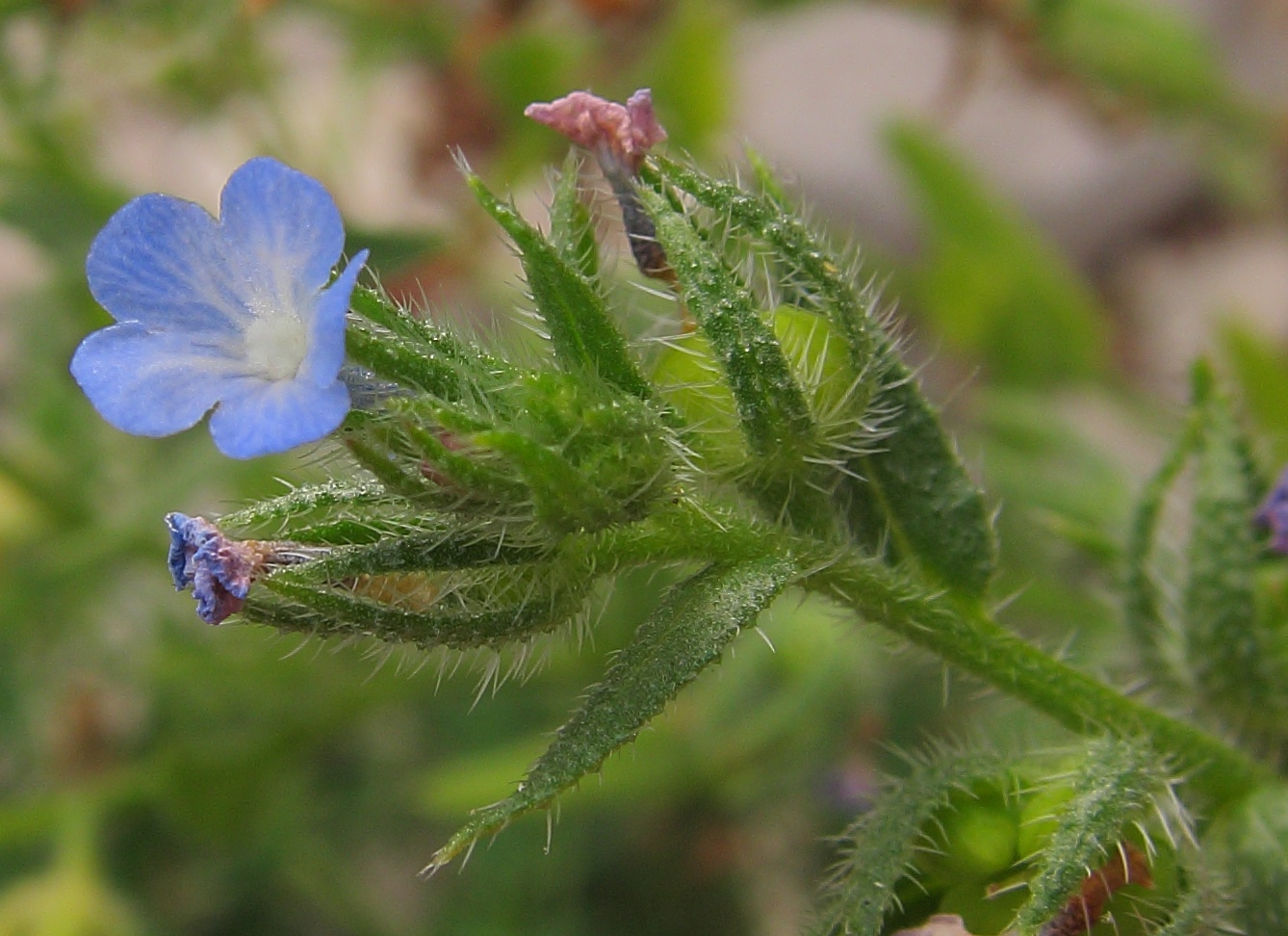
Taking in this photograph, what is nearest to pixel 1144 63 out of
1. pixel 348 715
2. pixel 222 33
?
pixel 222 33

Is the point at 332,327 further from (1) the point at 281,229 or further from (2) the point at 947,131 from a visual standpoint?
(2) the point at 947,131

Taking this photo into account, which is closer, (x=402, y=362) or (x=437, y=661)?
(x=402, y=362)

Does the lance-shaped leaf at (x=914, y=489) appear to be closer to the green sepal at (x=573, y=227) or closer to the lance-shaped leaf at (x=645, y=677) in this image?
the green sepal at (x=573, y=227)

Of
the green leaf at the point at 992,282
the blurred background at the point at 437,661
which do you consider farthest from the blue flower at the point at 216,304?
the green leaf at the point at 992,282

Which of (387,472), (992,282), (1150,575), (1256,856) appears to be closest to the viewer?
(387,472)

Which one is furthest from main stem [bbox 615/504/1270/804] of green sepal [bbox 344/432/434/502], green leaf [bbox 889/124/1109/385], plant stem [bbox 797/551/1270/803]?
green leaf [bbox 889/124/1109/385]

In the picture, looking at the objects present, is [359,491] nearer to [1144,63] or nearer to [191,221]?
[191,221]

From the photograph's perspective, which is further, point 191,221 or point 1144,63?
point 1144,63

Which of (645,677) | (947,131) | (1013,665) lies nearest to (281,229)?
(645,677)
